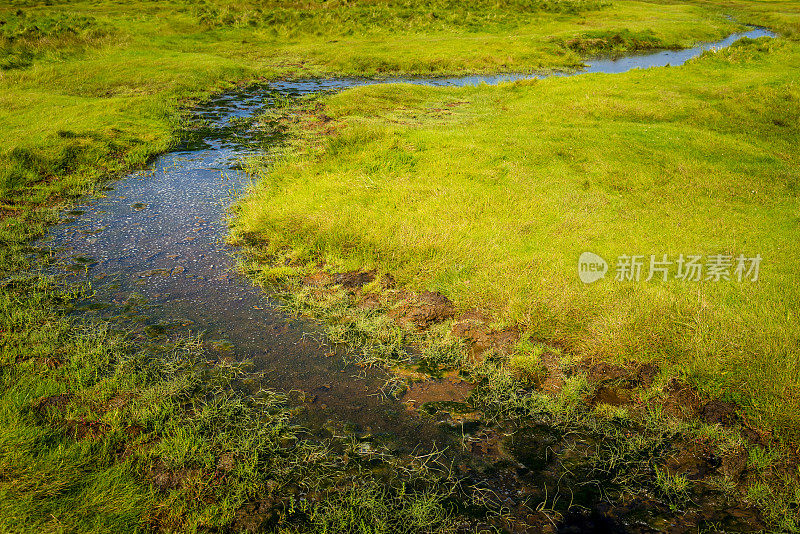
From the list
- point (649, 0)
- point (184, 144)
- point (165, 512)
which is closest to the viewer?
point (165, 512)

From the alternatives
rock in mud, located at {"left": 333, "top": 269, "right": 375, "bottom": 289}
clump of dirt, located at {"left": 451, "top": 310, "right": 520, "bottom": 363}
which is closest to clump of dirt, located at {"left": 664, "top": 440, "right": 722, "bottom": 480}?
clump of dirt, located at {"left": 451, "top": 310, "right": 520, "bottom": 363}

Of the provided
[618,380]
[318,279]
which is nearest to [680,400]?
[618,380]

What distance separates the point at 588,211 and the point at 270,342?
29.3 feet

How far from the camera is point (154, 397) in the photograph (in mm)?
7410

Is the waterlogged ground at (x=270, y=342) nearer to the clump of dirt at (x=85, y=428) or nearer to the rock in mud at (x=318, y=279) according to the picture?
the rock in mud at (x=318, y=279)

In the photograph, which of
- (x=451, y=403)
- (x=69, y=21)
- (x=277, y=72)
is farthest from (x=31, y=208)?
(x=69, y=21)

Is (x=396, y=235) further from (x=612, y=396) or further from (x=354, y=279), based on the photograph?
(x=612, y=396)

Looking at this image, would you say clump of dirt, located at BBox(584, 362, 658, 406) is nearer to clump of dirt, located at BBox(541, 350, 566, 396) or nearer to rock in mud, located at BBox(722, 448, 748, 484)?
clump of dirt, located at BBox(541, 350, 566, 396)

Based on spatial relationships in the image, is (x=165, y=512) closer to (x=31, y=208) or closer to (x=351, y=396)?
(x=351, y=396)

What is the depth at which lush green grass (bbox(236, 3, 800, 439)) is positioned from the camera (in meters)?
8.19

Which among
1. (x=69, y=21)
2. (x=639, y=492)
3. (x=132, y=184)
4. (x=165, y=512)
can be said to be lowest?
(x=639, y=492)

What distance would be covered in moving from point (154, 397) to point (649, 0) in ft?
367

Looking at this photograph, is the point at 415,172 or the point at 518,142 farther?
the point at 518,142

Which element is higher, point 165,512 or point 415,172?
point 415,172
